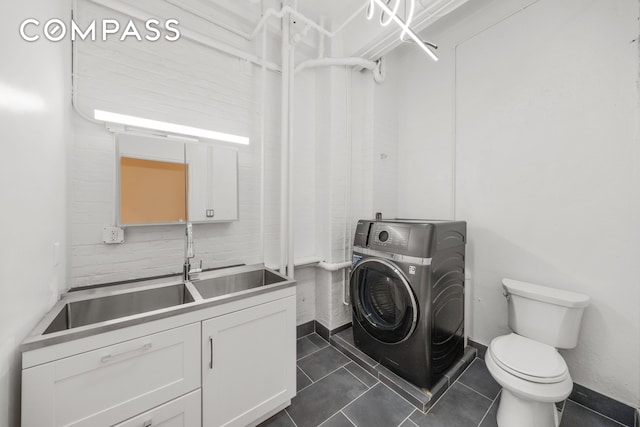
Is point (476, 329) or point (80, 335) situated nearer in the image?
point (80, 335)

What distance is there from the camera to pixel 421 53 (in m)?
2.59

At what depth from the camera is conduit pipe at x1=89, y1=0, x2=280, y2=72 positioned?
5.07 feet

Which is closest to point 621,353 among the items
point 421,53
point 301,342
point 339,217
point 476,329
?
point 476,329

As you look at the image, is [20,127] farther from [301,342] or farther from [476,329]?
[476,329]

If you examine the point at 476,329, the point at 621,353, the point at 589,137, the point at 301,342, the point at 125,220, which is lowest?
the point at 301,342

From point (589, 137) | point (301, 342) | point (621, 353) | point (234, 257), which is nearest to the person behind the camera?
point (621, 353)

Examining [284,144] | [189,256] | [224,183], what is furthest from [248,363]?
[284,144]

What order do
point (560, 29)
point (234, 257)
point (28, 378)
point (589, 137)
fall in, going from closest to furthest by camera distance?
point (28, 378) < point (589, 137) < point (560, 29) < point (234, 257)

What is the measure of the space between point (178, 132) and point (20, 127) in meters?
0.90

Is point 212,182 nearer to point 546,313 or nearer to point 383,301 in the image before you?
point 383,301

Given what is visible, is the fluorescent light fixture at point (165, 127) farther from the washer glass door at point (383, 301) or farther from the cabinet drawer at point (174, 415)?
the cabinet drawer at point (174, 415)

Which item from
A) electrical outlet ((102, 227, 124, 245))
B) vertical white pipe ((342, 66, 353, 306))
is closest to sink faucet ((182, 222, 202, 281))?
electrical outlet ((102, 227, 124, 245))

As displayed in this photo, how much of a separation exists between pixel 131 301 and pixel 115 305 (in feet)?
0.25

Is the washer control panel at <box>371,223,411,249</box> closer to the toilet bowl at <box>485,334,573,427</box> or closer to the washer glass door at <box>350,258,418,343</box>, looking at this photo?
the washer glass door at <box>350,258,418,343</box>
